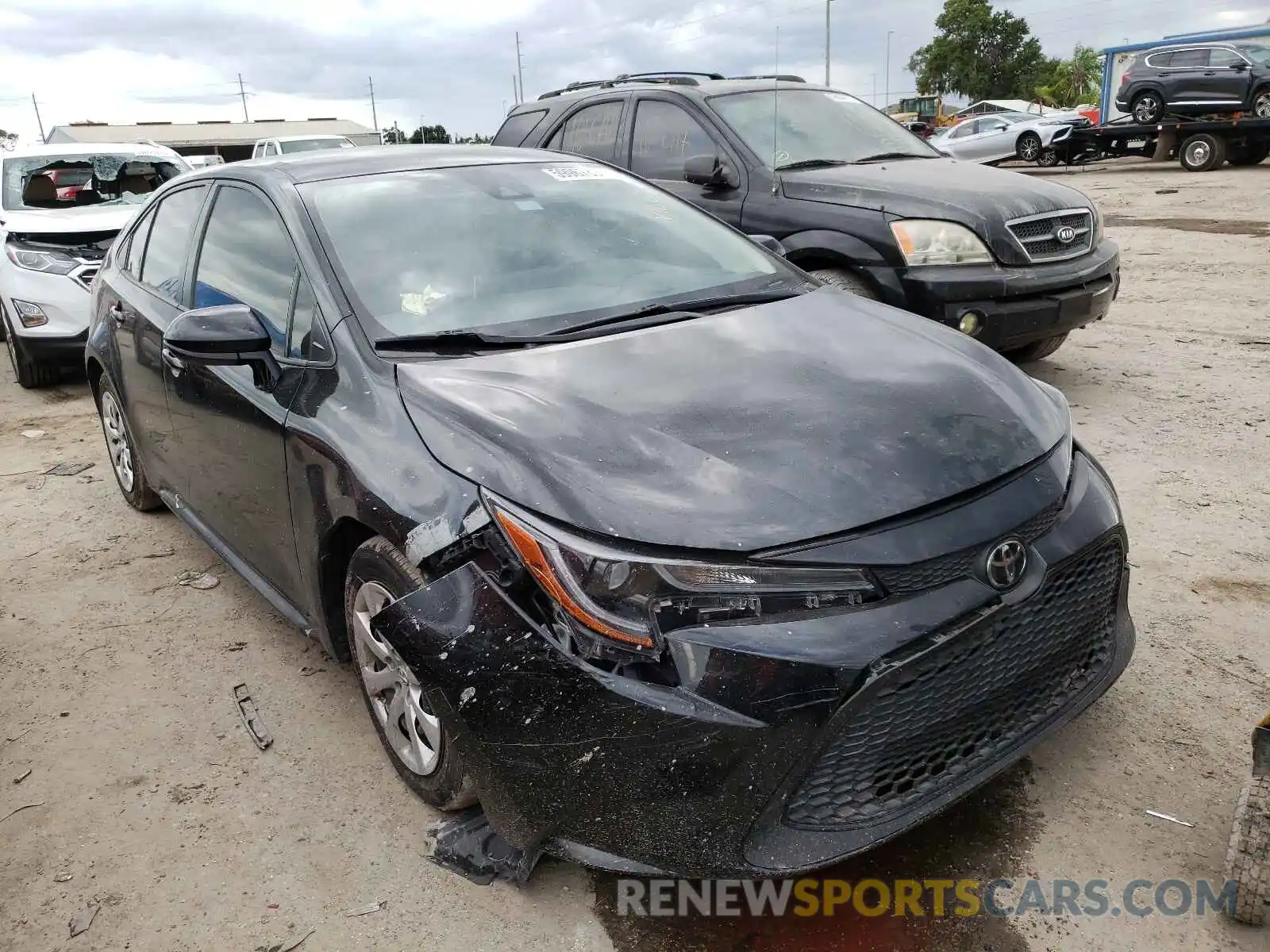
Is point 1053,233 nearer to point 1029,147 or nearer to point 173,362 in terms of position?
point 173,362

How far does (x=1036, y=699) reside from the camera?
2.30m

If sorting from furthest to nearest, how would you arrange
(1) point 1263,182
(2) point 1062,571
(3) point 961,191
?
1. (1) point 1263,182
2. (3) point 961,191
3. (2) point 1062,571

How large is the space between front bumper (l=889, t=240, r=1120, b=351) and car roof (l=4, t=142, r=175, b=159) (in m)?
7.08

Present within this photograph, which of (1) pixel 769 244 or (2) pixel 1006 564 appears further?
(1) pixel 769 244

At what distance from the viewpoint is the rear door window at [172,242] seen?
12.5 feet

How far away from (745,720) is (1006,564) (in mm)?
666

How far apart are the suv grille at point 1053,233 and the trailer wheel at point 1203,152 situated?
16290mm

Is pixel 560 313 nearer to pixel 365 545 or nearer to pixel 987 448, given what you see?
pixel 365 545

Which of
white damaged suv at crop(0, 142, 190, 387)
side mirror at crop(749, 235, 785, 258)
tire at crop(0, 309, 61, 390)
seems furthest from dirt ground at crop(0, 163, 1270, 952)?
tire at crop(0, 309, 61, 390)

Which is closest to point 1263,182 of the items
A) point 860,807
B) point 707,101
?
point 707,101

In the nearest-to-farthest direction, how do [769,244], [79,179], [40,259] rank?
[769,244] < [40,259] < [79,179]

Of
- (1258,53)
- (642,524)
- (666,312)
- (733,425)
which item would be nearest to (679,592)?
(642,524)

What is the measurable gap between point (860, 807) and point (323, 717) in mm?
1807

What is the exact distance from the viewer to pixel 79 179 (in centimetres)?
855
